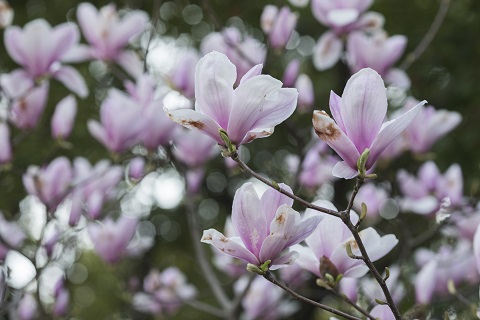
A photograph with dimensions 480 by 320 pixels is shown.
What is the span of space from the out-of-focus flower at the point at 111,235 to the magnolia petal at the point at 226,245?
1.25 metres

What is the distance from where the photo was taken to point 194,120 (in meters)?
0.78

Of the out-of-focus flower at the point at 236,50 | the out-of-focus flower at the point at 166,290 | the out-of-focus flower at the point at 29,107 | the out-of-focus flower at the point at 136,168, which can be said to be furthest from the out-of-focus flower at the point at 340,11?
the out-of-focus flower at the point at 166,290

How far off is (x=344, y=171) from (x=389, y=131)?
0.07 metres

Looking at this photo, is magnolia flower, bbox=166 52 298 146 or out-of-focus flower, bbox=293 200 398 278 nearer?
magnolia flower, bbox=166 52 298 146

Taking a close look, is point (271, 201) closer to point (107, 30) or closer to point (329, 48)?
point (329, 48)

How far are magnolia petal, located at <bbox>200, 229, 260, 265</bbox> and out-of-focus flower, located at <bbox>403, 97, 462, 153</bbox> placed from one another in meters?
1.08

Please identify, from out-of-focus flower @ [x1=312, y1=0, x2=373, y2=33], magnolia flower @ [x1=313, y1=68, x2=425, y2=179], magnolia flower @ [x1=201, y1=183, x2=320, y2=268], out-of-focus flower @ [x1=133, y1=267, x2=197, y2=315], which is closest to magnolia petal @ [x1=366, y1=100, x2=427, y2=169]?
magnolia flower @ [x1=313, y1=68, x2=425, y2=179]

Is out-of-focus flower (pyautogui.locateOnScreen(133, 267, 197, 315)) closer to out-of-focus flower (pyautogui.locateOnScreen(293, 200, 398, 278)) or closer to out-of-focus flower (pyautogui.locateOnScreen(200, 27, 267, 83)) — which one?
out-of-focus flower (pyautogui.locateOnScreen(200, 27, 267, 83))

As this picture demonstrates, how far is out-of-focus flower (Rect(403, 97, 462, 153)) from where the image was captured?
177cm

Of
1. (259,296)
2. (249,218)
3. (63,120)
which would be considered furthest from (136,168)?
(249,218)

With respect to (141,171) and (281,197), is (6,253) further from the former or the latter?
(281,197)

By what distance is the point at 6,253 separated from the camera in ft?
5.26

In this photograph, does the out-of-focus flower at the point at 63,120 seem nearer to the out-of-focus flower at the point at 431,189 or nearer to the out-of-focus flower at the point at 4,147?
the out-of-focus flower at the point at 4,147

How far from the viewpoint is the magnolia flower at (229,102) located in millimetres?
770
